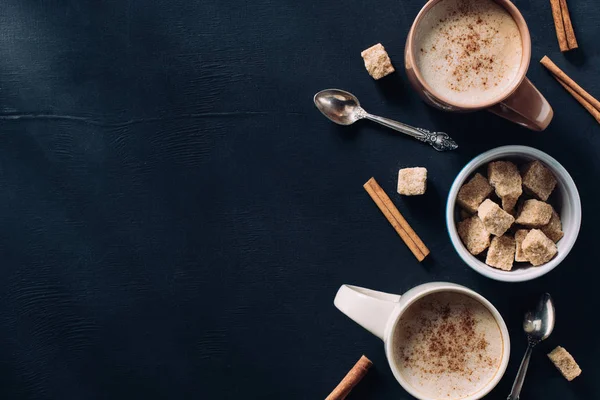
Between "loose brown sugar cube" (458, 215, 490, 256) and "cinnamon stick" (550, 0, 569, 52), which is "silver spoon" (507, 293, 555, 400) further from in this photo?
"cinnamon stick" (550, 0, 569, 52)

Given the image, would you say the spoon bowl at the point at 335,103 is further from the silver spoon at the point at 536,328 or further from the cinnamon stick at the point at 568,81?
the silver spoon at the point at 536,328

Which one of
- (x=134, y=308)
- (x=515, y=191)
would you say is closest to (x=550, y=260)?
(x=515, y=191)

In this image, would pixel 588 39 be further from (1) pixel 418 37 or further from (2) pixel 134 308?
(2) pixel 134 308

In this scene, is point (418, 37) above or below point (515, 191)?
above

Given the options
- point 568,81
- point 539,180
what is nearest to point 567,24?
point 568,81

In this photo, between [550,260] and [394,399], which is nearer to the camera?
[550,260]

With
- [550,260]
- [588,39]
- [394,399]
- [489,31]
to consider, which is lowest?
[394,399]

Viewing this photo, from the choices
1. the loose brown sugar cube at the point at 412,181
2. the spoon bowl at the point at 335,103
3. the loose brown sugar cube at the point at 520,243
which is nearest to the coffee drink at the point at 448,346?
the loose brown sugar cube at the point at 520,243
